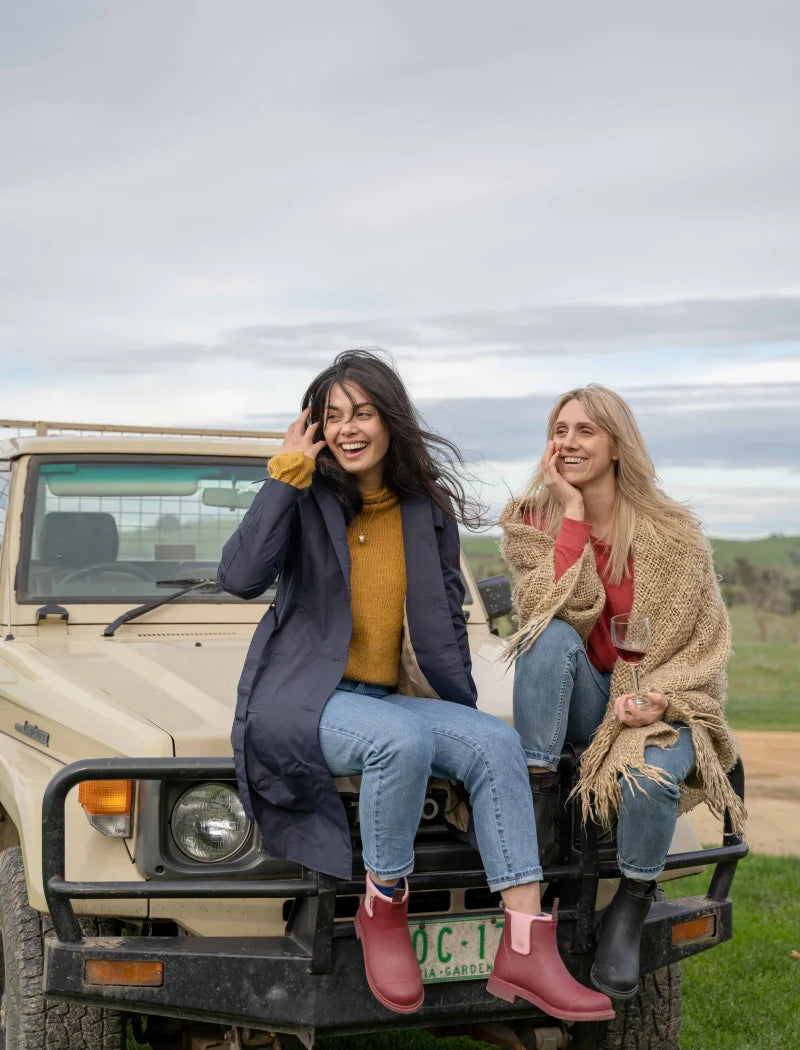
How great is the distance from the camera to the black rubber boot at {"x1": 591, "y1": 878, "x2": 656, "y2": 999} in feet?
11.4

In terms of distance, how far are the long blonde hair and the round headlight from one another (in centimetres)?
128

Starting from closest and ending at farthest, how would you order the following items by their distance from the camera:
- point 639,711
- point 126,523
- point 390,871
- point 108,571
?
point 390,871, point 639,711, point 108,571, point 126,523

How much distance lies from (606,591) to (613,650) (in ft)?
0.58

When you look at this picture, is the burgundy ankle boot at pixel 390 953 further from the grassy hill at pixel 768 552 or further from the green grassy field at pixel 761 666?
the grassy hill at pixel 768 552

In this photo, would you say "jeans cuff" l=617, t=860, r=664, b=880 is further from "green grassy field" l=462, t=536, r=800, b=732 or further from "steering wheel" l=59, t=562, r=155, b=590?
"steering wheel" l=59, t=562, r=155, b=590

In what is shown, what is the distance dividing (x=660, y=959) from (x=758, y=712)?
13.1 meters

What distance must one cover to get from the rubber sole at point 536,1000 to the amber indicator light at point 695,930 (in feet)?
1.86

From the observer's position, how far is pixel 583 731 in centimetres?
381

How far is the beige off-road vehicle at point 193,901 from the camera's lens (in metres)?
3.29

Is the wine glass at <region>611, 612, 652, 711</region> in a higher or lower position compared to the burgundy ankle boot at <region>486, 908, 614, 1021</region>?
higher

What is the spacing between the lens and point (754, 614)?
2941 cm

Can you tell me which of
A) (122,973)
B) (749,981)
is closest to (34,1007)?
(122,973)

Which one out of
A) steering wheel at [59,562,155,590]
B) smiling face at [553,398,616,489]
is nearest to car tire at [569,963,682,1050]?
smiling face at [553,398,616,489]

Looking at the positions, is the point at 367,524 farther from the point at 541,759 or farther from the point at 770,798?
the point at 770,798
